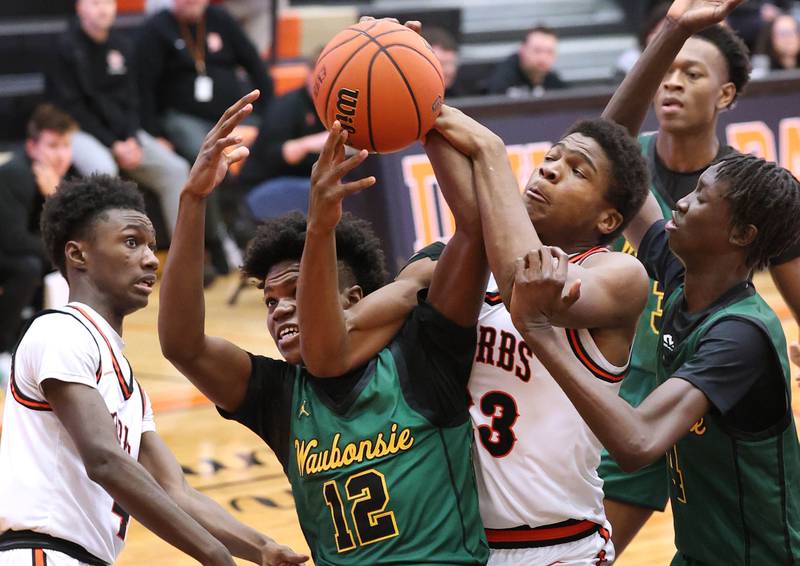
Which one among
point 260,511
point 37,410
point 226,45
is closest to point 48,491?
point 37,410

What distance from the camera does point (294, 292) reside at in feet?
11.7

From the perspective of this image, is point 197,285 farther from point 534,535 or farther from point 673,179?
point 673,179

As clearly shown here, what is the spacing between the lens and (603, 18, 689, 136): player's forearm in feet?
14.1

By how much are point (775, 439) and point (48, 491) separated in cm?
199

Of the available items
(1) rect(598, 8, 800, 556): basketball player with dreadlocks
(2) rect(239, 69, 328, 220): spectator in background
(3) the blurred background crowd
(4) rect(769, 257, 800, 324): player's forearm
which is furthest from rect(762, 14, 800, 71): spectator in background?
(4) rect(769, 257, 800, 324): player's forearm

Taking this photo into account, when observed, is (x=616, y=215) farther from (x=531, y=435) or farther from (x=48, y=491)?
(x=48, y=491)

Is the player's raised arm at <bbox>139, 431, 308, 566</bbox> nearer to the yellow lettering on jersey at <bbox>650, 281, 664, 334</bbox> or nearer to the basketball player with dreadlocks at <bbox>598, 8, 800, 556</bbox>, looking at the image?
the basketball player with dreadlocks at <bbox>598, 8, 800, 556</bbox>

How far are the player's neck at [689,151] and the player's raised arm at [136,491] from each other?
255 cm

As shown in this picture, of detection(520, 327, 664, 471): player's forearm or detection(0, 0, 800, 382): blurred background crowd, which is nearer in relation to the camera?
detection(520, 327, 664, 471): player's forearm

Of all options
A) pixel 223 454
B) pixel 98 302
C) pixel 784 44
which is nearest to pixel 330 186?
pixel 98 302

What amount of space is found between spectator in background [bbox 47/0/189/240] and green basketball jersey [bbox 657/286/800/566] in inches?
301

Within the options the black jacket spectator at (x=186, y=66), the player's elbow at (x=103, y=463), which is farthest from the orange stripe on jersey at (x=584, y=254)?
the black jacket spectator at (x=186, y=66)

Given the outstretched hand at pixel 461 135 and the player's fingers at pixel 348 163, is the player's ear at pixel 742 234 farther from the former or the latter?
the player's fingers at pixel 348 163

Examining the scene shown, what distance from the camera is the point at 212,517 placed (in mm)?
3816
